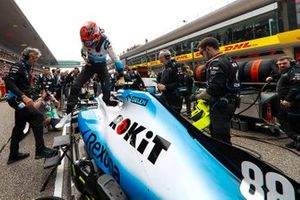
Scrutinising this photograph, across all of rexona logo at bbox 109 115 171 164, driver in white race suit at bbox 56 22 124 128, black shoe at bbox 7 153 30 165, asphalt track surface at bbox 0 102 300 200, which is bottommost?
asphalt track surface at bbox 0 102 300 200

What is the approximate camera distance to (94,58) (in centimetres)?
419

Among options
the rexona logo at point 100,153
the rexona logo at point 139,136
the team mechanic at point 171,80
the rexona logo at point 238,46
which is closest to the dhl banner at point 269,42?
the rexona logo at point 238,46

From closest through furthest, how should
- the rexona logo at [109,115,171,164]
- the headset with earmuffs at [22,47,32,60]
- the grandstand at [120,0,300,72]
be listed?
the rexona logo at [109,115,171,164] → the headset with earmuffs at [22,47,32,60] → the grandstand at [120,0,300,72]

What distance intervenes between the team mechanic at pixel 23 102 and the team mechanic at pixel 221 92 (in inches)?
95.6

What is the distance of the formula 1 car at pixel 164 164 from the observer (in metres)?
1.34

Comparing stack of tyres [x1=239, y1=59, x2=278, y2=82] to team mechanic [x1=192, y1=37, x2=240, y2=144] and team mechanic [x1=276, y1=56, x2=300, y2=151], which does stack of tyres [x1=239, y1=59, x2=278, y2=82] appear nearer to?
team mechanic [x1=276, y1=56, x2=300, y2=151]

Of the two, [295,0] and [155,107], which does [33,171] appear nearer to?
[155,107]

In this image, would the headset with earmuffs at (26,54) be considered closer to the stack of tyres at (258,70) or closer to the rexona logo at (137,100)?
the rexona logo at (137,100)

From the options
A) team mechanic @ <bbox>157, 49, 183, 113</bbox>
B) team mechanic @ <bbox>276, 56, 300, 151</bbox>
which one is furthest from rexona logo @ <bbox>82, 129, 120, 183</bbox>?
team mechanic @ <bbox>276, 56, 300, 151</bbox>

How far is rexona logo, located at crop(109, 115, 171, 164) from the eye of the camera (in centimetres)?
168

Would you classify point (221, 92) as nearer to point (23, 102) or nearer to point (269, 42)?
point (23, 102)

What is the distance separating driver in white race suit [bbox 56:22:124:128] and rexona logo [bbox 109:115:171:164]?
1625 mm

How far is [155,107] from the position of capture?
1.95 meters

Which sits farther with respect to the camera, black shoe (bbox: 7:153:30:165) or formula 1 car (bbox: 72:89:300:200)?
black shoe (bbox: 7:153:30:165)
